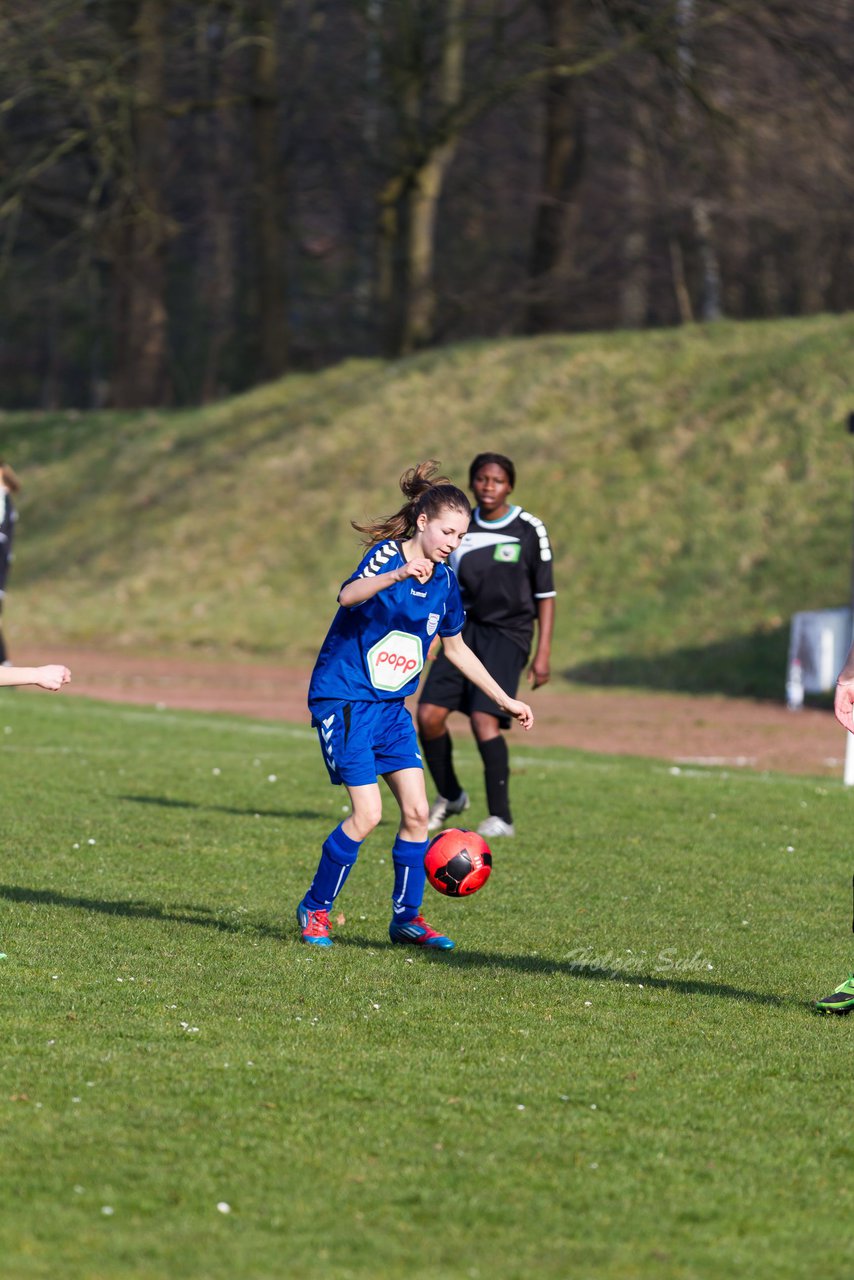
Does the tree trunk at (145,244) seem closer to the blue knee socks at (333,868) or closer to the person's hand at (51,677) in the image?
the blue knee socks at (333,868)

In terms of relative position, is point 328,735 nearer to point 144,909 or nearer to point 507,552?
point 144,909

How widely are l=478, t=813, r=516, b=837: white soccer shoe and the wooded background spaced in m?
22.6

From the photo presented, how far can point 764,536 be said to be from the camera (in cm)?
2572

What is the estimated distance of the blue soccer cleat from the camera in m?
7.43

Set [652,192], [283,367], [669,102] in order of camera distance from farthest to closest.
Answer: [652,192], [283,367], [669,102]

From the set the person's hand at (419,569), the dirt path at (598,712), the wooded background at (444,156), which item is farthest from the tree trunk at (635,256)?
the person's hand at (419,569)

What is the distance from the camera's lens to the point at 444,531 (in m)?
6.77

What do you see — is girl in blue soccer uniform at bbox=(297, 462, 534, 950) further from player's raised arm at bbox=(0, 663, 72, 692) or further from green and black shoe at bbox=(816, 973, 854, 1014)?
green and black shoe at bbox=(816, 973, 854, 1014)

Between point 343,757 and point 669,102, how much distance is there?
27.8 metres

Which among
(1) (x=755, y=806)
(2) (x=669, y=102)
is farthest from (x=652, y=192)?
(1) (x=755, y=806)

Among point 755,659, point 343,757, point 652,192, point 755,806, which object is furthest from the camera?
point 652,192

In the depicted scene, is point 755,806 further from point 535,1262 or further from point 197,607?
point 197,607

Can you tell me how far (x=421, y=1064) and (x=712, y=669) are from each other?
705 inches

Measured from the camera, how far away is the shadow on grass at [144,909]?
7660 millimetres
